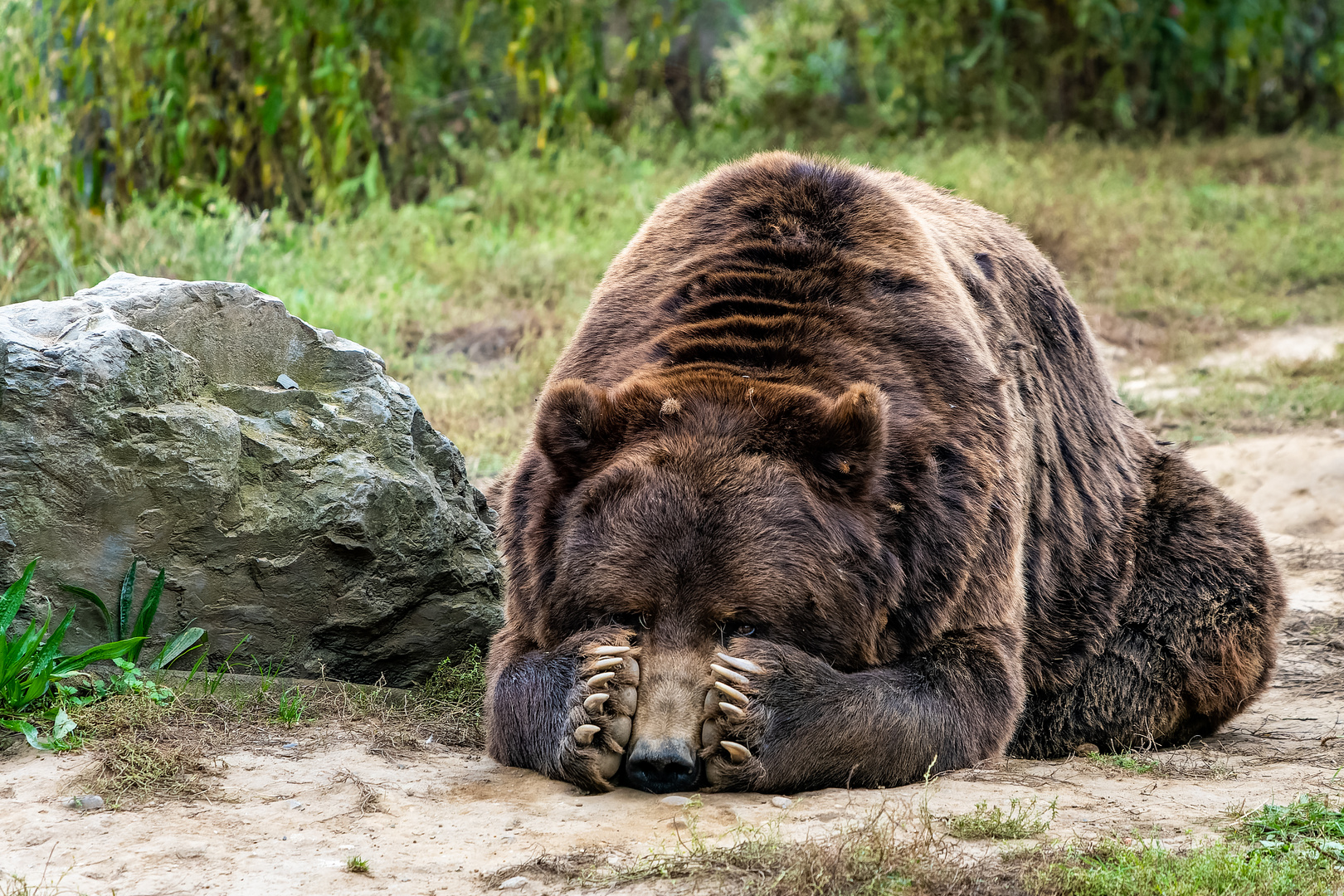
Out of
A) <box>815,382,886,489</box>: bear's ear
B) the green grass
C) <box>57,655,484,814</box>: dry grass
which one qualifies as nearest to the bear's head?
<box>815,382,886,489</box>: bear's ear

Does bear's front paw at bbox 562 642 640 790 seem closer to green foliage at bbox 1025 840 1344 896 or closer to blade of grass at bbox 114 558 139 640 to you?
green foliage at bbox 1025 840 1344 896

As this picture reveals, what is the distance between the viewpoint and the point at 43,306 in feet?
14.1

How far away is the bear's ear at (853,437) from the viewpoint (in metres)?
3.41

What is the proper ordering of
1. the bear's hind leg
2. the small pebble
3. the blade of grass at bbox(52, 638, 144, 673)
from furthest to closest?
the bear's hind leg → the blade of grass at bbox(52, 638, 144, 673) → the small pebble

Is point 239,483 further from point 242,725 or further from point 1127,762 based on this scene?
point 1127,762

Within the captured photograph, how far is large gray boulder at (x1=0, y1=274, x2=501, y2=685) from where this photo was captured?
406cm

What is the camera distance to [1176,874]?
2766 mm

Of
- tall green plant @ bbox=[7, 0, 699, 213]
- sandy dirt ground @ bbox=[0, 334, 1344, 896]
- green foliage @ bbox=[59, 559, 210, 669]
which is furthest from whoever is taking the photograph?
tall green plant @ bbox=[7, 0, 699, 213]

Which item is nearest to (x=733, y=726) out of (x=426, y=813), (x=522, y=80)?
(x=426, y=813)

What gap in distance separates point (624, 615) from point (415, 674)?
1.63 metres

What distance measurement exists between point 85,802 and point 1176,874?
257 centimetres

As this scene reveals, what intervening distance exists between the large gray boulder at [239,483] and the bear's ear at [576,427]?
3.87 feet

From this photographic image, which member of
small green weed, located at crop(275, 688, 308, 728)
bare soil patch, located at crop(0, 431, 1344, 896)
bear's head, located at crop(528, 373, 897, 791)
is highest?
bear's head, located at crop(528, 373, 897, 791)

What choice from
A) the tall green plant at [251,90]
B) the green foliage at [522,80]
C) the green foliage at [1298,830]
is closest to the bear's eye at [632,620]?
the green foliage at [1298,830]
